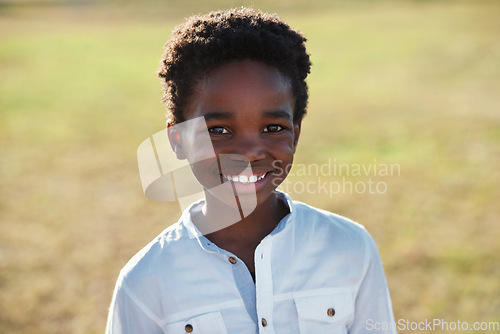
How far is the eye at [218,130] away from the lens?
160cm

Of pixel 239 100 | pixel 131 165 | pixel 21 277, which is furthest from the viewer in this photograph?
pixel 131 165

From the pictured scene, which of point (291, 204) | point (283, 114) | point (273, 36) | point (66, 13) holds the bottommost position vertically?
point (291, 204)

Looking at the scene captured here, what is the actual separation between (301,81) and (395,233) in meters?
2.86

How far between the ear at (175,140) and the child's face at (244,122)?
0.11m

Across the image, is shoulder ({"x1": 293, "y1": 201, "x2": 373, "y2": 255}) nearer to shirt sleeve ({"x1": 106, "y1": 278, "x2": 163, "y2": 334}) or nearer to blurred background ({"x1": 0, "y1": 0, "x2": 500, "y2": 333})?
shirt sleeve ({"x1": 106, "y1": 278, "x2": 163, "y2": 334})

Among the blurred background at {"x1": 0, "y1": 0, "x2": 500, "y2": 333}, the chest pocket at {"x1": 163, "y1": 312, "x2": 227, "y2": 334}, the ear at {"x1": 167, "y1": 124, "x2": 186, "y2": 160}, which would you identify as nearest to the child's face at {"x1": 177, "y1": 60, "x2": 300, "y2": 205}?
the ear at {"x1": 167, "y1": 124, "x2": 186, "y2": 160}

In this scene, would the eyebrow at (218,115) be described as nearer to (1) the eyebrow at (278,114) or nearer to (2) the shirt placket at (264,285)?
(1) the eyebrow at (278,114)

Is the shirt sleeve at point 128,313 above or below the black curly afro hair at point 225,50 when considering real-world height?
below

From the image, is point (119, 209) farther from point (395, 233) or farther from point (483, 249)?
point (483, 249)

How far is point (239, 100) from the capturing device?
5.12 ft

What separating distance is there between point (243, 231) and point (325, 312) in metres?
0.40

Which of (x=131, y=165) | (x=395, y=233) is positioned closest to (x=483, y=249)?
(x=395, y=233)

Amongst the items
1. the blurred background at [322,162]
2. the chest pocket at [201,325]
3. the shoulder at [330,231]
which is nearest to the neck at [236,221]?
the shoulder at [330,231]

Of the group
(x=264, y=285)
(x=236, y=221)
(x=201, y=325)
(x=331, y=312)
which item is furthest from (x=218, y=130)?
(x=331, y=312)
